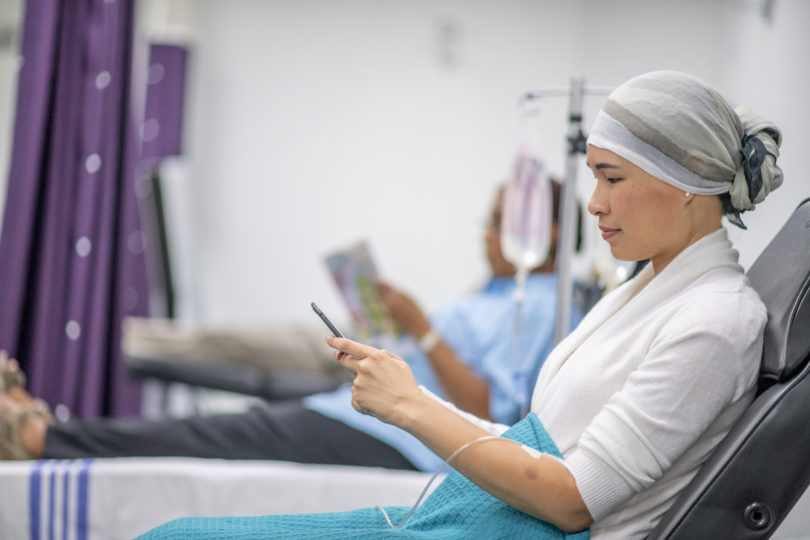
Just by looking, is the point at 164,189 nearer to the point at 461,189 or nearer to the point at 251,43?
the point at 251,43

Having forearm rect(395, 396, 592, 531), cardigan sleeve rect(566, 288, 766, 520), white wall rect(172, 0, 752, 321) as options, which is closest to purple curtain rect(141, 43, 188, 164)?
white wall rect(172, 0, 752, 321)

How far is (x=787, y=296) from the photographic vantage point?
3.55ft

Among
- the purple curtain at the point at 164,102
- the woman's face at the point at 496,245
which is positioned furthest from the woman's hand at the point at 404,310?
the purple curtain at the point at 164,102

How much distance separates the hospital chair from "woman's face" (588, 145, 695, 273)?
0.18 m

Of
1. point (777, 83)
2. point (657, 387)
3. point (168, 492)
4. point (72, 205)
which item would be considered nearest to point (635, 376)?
point (657, 387)

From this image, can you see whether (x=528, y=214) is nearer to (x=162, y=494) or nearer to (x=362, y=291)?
(x=362, y=291)

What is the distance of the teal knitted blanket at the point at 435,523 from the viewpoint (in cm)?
107

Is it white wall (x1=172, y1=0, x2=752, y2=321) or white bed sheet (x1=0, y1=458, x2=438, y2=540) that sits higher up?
white wall (x1=172, y1=0, x2=752, y2=321)

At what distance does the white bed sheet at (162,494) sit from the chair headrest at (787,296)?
3.38ft

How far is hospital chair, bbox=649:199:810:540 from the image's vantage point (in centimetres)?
101

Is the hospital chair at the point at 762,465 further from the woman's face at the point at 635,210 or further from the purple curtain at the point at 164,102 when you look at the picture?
the purple curtain at the point at 164,102

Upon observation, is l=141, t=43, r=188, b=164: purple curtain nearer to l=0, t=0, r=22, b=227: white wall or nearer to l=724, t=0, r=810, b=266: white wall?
l=0, t=0, r=22, b=227: white wall

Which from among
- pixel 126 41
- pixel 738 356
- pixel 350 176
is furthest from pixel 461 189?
pixel 738 356

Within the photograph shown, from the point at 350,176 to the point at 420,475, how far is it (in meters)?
3.38
